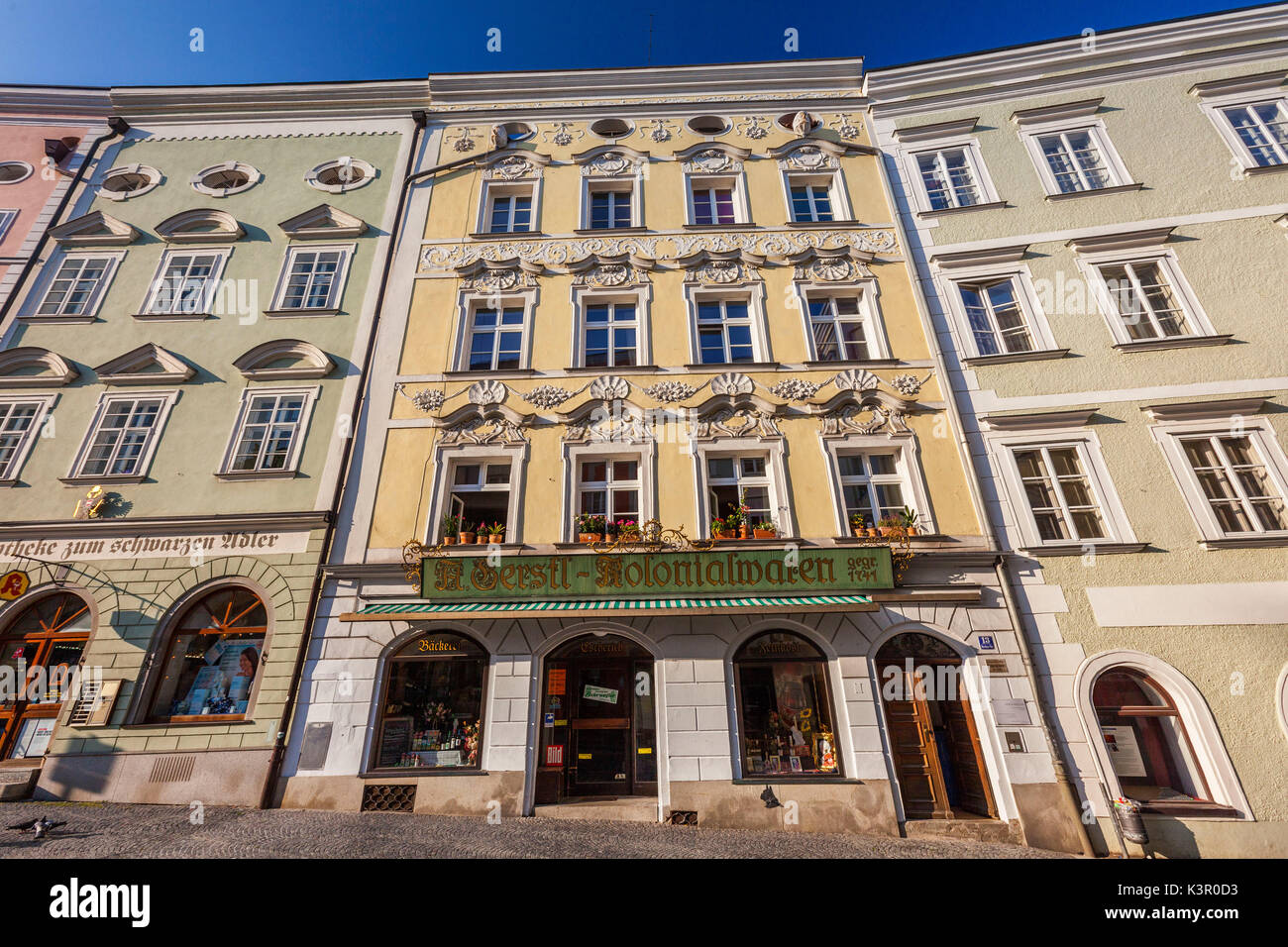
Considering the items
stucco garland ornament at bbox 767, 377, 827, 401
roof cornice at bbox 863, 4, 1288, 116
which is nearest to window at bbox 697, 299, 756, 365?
stucco garland ornament at bbox 767, 377, 827, 401

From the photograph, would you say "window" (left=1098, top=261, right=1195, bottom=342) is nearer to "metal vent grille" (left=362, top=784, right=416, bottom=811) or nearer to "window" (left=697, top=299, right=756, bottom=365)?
"window" (left=697, top=299, right=756, bottom=365)

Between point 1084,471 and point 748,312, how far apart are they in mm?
7220

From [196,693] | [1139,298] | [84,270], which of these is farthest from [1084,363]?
[84,270]

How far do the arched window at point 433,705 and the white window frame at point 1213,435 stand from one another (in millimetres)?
12638

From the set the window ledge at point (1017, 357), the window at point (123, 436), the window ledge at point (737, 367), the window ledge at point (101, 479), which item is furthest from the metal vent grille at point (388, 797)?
the window ledge at point (1017, 357)

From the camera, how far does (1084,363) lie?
11.4m

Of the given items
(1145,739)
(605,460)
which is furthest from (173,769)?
(1145,739)

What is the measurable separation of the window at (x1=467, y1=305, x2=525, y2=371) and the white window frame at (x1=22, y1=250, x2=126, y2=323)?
862 centimetres

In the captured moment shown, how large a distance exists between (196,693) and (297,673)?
6.23 feet

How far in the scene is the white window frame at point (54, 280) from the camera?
13.0 m

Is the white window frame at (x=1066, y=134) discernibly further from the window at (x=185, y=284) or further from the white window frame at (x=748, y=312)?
the window at (x=185, y=284)

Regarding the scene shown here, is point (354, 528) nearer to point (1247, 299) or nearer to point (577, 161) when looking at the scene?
point (577, 161)

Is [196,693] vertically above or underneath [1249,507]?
underneath

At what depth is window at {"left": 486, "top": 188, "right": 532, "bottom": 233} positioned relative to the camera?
48.5 ft
